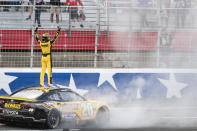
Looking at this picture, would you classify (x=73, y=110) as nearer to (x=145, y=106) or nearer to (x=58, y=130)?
(x=58, y=130)

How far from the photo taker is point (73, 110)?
9.38 m

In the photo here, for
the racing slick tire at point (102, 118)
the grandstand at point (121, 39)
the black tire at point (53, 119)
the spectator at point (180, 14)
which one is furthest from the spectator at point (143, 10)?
the black tire at point (53, 119)

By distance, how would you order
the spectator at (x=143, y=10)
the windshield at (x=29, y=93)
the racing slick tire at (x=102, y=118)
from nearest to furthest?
the windshield at (x=29, y=93), the racing slick tire at (x=102, y=118), the spectator at (x=143, y=10)

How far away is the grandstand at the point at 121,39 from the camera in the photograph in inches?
579

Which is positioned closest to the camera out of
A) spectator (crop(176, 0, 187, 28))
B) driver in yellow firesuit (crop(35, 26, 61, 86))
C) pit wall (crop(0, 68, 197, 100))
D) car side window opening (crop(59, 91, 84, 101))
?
car side window opening (crop(59, 91, 84, 101))

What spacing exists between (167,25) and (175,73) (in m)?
1.67

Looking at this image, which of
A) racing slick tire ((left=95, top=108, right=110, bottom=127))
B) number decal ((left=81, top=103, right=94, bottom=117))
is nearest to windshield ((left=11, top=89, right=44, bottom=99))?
number decal ((left=81, top=103, right=94, bottom=117))

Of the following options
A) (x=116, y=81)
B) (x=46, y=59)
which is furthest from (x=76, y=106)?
(x=116, y=81)

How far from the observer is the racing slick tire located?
10070mm

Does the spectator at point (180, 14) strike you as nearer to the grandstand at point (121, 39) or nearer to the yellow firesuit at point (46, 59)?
the grandstand at point (121, 39)

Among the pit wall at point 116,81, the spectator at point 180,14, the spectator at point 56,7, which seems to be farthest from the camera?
the spectator at point 56,7

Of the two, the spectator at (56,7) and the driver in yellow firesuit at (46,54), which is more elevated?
the spectator at (56,7)

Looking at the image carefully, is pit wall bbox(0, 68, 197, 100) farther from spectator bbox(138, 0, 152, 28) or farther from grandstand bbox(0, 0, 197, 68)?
spectator bbox(138, 0, 152, 28)

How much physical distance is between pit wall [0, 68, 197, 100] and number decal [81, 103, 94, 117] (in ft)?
14.5
